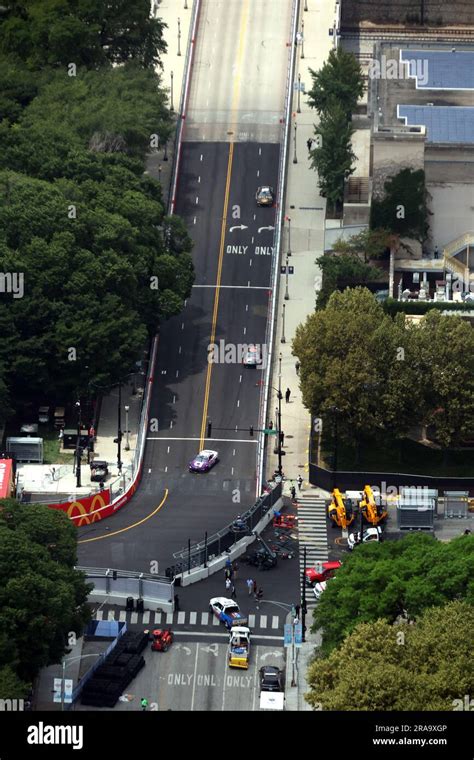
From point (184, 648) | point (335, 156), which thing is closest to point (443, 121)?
point (335, 156)

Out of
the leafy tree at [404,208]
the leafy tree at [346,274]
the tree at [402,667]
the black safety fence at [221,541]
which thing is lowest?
the tree at [402,667]

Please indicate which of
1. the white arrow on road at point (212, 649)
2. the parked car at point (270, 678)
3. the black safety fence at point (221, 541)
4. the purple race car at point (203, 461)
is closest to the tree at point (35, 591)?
the white arrow on road at point (212, 649)

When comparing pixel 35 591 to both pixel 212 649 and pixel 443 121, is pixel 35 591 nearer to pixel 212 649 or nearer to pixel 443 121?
pixel 212 649

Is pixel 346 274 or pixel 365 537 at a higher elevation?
pixel 346 274

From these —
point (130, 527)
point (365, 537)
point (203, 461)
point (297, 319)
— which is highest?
point (297, 319)

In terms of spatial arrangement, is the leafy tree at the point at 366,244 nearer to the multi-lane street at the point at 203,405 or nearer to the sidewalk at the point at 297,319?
the sidewalk at the point at 297,319
